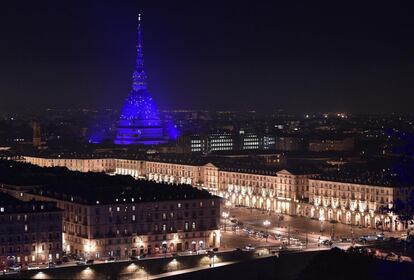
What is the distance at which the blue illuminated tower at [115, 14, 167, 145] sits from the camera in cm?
13262

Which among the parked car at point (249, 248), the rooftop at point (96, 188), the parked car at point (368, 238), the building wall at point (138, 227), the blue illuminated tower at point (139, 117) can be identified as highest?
the blue illuminated tower at point (139, 117)

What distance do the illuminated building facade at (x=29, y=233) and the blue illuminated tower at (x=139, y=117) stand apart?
7540 centimetres

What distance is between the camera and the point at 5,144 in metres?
149

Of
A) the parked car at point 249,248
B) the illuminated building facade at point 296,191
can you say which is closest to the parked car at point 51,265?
the parked car at point 249,248

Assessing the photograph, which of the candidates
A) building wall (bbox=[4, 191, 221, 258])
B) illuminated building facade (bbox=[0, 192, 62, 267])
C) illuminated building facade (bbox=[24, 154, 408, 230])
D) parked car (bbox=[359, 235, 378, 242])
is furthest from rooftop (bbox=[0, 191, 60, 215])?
illuminated building facade (bbox=[24, 154, 408, 230])

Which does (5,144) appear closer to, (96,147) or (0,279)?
(96,147)

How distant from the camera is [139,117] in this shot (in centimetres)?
13425

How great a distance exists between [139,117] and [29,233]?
80200mm

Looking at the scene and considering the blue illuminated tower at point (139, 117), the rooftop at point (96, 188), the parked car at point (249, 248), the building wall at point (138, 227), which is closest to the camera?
the parked car at point (249, 248)

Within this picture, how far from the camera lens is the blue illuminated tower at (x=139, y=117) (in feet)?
435

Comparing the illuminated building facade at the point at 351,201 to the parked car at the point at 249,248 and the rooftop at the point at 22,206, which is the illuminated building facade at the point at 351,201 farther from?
the rooftop at the point at 22,206

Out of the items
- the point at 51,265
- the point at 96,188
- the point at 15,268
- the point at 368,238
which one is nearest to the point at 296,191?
the point at 368,238

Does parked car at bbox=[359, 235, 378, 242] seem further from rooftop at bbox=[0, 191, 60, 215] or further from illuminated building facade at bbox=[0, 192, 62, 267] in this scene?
rooftop at bbox=[0, 191, 60, 215]

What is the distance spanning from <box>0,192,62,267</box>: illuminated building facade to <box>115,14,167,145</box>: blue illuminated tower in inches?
2968
